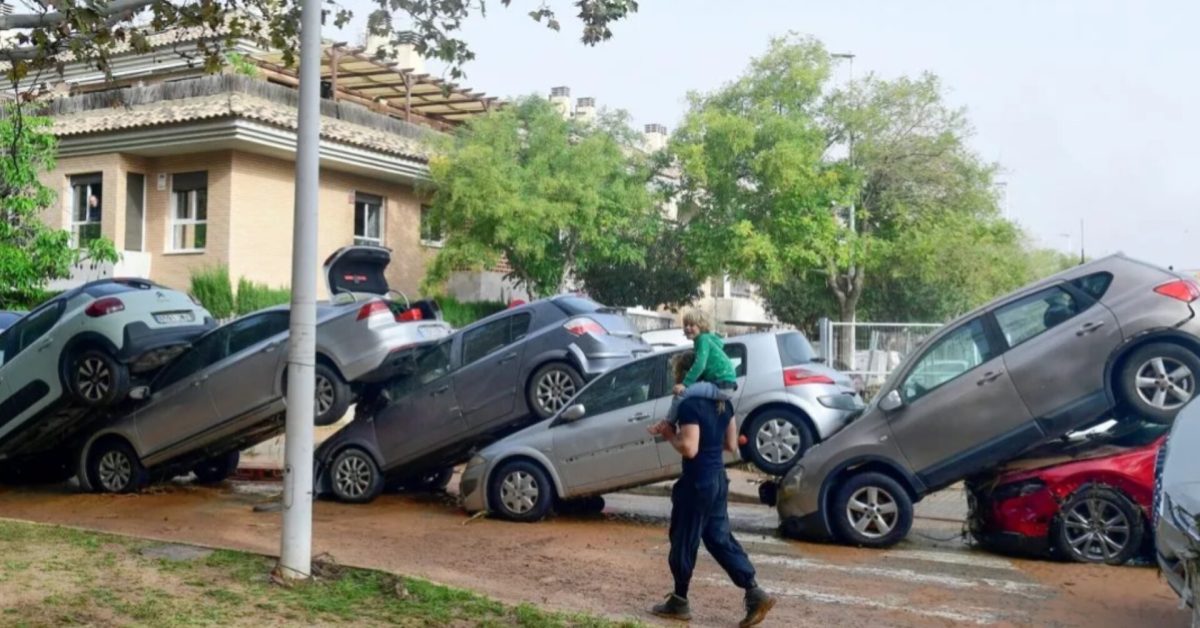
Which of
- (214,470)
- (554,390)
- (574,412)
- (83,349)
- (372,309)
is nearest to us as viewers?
(574,412)

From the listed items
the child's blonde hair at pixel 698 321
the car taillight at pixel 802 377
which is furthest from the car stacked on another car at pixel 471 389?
the child's blonde hair at pixel 698 321

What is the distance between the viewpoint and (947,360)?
36.0ft

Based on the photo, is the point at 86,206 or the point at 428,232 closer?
the point at 86,206

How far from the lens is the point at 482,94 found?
33.2 meters

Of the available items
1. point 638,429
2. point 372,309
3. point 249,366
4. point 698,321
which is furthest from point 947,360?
point 249,366

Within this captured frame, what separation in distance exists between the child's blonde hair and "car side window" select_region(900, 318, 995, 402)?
2432 millimetres

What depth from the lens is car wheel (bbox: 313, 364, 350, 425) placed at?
13453 millimetres

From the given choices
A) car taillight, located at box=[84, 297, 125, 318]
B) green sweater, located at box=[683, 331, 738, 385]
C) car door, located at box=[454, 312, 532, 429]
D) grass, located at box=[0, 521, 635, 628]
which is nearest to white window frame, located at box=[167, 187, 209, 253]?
car taillight, located at box=[84, 297, 125, 318]

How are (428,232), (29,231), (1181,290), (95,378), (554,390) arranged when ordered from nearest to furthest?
(1181,290) → (554,390) → (95,378) → (29,231) → (428,232)

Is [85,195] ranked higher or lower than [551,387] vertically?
higher

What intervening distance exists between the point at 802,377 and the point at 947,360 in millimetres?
1450

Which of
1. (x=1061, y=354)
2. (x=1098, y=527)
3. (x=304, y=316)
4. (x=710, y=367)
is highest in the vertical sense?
(x=304, y=316)

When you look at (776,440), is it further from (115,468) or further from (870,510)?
(115,468)

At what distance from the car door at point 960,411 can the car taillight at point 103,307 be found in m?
8.59
